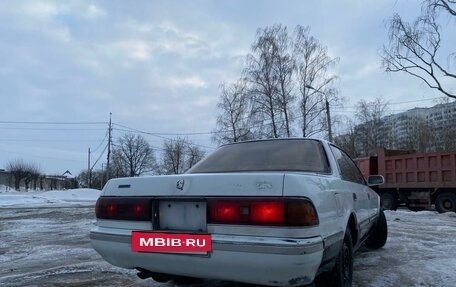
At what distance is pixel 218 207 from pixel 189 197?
263 mm

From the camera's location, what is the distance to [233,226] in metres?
3.03

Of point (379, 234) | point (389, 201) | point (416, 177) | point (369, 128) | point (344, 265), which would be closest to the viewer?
point (344, 265)

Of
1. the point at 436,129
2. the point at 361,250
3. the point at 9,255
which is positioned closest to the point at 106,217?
the point at 9,255

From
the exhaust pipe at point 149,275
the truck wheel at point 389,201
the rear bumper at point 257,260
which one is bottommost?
the truck wheel at point 389,201

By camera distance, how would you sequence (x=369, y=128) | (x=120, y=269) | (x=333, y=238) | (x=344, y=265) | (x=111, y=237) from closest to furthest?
(x=333, y=238) → (x=111, y=237) → (x=344, y=265) → (x=120, y=269) → (x=369, y=128)

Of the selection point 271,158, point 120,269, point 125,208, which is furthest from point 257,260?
point 120,269

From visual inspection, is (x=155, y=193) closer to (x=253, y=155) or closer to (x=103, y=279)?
(x=253, y=155)

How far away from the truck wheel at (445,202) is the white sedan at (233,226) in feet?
46.3

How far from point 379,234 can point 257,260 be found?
455cm

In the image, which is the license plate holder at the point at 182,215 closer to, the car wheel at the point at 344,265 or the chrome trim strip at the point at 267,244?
the chrome trim strip at the point at 267,244

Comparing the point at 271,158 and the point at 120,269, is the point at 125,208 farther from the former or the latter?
the point at 120,269

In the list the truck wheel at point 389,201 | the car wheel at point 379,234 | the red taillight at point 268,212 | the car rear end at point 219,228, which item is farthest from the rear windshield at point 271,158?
the truck wheel at point 389,201

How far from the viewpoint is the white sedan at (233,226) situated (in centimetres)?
291

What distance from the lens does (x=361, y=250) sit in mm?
6785
